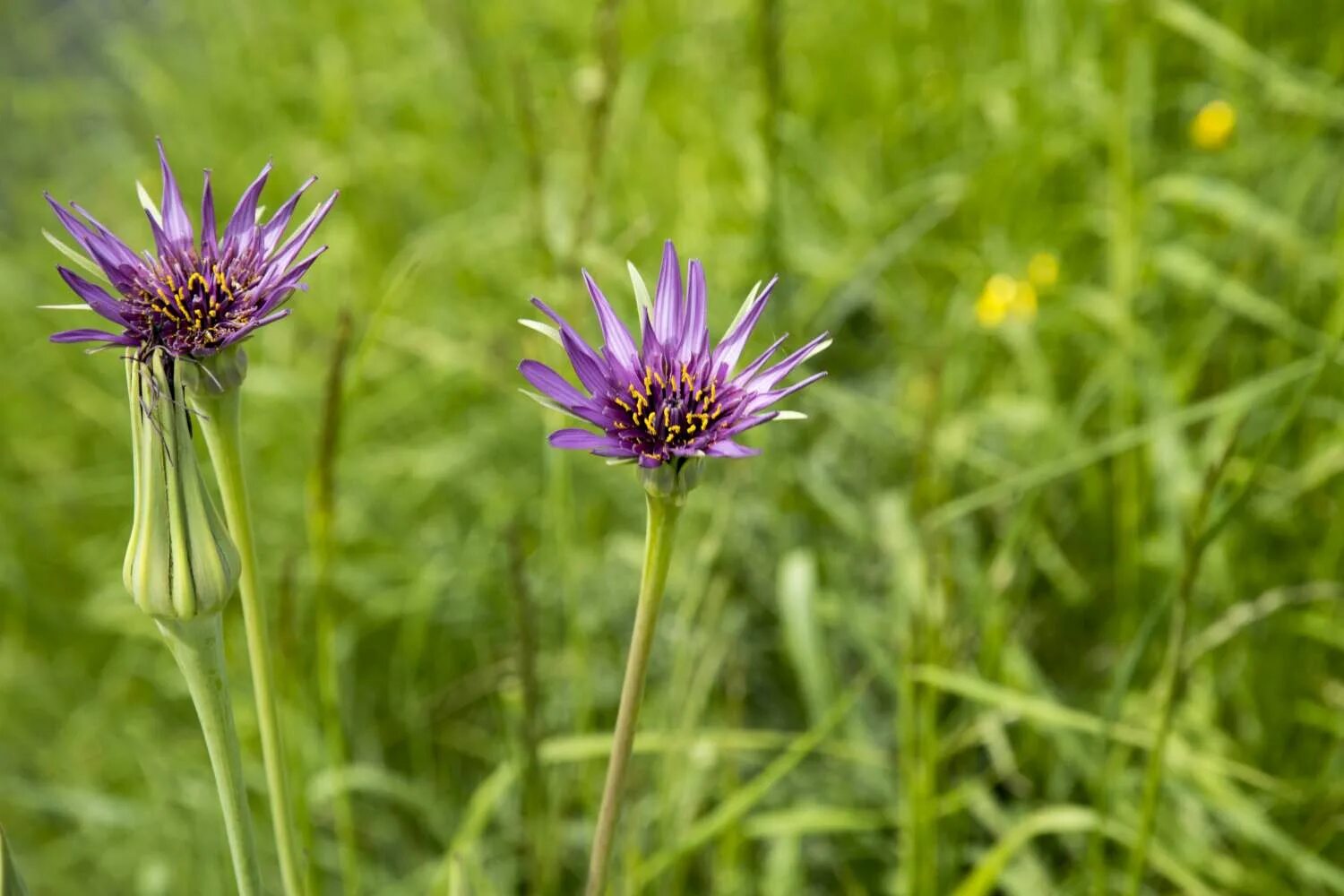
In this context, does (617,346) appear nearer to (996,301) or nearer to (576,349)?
(576,349)

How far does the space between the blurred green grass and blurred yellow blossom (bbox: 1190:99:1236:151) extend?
9 cm

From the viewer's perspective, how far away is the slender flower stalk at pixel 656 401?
1255mm

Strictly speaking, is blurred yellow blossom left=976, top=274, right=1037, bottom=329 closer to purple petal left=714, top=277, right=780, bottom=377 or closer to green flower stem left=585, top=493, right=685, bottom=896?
purple petal left=714, top=277, right=780, bottom=377

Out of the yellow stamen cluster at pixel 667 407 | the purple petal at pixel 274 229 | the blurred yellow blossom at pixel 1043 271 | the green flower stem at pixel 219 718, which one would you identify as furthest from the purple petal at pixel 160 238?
the blurred yellow blossom at pixel 1043 271

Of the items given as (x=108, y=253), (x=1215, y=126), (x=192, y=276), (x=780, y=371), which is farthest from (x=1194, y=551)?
(x=1215, y=126)

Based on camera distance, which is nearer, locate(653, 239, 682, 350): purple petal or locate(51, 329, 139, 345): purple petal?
locate(51, 329, 139, 345): purple petal

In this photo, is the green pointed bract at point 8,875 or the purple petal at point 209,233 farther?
the purple petal at point 209,233

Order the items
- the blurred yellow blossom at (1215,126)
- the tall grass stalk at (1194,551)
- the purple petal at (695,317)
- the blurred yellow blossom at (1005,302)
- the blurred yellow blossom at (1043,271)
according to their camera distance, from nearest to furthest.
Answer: the purple petal at (695,317), the tall grass stalk at (1194,551), the blurred yellow blossom at (1005,302), the blurred yellow blossom at (1043,271), the blurred yellow blossom at (1215,126)

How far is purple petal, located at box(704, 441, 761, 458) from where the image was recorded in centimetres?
122

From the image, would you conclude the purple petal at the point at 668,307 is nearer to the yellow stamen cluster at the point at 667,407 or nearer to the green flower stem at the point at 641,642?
the yellow stamen cluster at the point at 667,407

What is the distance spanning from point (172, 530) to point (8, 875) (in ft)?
1.21

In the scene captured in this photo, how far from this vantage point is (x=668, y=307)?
5.00 feet

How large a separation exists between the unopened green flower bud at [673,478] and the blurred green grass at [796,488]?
0.57 m

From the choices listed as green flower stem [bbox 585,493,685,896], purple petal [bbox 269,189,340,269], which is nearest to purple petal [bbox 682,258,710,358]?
green flower stem [bbox 585,493,685,896]
